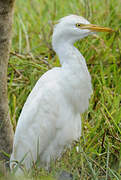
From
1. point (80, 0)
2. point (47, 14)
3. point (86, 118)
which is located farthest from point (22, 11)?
point (86, 118)

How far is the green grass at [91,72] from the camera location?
6.64 feet

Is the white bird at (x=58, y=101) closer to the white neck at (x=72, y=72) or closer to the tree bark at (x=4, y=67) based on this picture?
the white neck at (x=72, y=72)

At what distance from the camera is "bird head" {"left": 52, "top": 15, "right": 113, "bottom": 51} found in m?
2.17

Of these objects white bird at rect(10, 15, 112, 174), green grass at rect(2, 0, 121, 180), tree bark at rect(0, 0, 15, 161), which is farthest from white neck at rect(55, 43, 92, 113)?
tree bark at rect(0, 0, 15, 161)

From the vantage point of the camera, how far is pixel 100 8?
3.93 metres

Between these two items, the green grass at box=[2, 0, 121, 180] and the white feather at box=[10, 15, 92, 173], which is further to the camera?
the white feather at box=[10, 15, 92, 173]

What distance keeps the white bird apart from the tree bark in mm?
138

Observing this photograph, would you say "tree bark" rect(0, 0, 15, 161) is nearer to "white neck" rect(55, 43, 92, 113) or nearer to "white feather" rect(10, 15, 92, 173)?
"white feather" rect(10, 15, 92, 173)

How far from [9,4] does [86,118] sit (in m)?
1.11

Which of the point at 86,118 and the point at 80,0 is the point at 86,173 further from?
the point at 80,0

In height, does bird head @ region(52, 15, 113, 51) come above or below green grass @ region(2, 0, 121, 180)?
above

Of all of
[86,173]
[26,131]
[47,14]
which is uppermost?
[47,14]

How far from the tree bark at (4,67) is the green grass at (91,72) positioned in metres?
0.32

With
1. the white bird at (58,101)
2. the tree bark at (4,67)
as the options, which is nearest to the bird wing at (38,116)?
the white bird at (58,101)
